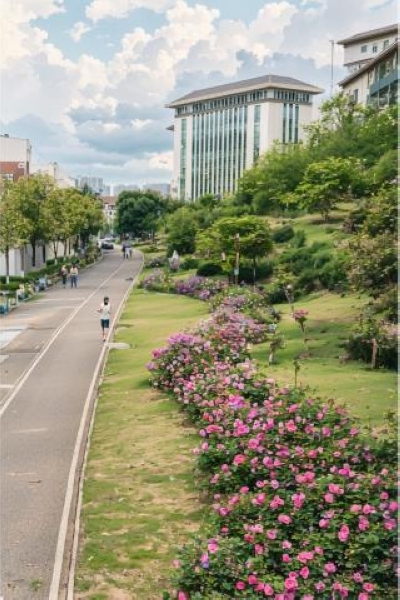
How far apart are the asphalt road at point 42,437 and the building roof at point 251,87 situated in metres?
117

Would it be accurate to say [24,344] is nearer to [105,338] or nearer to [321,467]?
[105,338]

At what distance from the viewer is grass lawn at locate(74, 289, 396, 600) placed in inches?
374

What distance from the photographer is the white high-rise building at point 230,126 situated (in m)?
147

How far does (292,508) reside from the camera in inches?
355

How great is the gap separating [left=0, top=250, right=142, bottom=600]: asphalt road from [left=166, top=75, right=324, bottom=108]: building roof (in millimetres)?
116752

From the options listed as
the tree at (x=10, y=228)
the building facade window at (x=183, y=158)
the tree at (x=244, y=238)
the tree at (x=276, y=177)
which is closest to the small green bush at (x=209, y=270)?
the tree at (x=244, y=238)

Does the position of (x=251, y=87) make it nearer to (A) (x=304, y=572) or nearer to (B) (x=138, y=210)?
(B) (x=138, y=210)

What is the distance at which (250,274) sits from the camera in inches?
1898

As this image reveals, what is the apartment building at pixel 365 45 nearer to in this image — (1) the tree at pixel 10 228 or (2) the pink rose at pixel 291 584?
(1) the tree at pixel 10 228

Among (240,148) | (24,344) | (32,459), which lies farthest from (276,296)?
(240,148)

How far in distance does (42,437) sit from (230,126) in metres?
144

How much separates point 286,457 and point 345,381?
7.68 meters

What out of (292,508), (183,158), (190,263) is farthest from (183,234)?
(183,158)

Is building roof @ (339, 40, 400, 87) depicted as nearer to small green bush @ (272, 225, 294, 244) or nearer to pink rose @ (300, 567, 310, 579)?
small green bush @ (272, 225, 294, 244)
